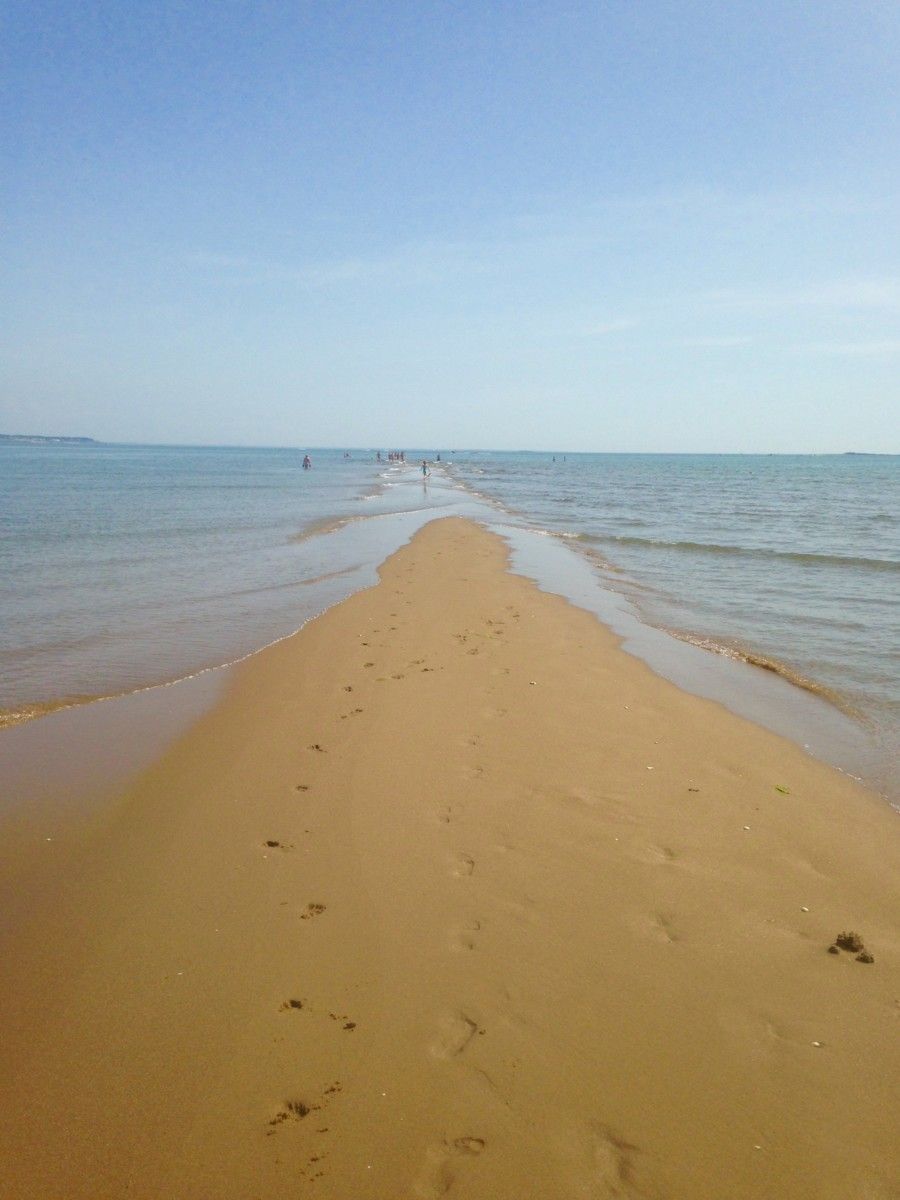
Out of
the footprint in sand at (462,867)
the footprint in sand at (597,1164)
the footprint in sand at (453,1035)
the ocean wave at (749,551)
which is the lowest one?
the footprint in sand at (597,1164)

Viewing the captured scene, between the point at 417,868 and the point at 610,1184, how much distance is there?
7.63 feet

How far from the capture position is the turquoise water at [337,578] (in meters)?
10.2

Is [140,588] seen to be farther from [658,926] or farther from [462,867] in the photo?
[658,926]

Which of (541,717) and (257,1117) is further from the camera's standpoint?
(541,717)

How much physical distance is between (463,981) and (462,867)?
1.09 m

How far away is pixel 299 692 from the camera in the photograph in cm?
861

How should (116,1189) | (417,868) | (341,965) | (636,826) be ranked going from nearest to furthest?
(116,1189), (341,965), (417,868), (636,826)

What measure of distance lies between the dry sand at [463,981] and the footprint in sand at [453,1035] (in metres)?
0.02

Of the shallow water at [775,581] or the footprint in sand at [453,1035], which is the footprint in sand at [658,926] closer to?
the footprint in sand at [453,1035]

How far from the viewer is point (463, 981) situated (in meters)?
3.82

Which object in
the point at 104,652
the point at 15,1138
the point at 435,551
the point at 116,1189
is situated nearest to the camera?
the point at 116,1189

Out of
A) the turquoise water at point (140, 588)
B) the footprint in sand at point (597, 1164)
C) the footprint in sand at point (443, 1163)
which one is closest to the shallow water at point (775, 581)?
the footprint in sand at point (597, 1164)

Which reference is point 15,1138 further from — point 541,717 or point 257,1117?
point 541,717

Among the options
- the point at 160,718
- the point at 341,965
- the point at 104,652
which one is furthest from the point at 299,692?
the point at 341,965
